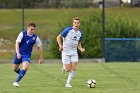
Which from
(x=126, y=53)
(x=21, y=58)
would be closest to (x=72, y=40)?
(x=21, y=58)

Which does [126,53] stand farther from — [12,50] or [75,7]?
[75,7]

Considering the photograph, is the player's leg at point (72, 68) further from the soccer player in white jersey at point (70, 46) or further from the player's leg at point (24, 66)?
the player's leg at point (24, 66)

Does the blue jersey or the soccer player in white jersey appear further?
the soccer player in white jersey

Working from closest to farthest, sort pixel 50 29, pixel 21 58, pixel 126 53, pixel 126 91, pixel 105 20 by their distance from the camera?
pixel 126 91
pixel 21 58
pixel 126 53
pixel 105 20
pixel 50 29

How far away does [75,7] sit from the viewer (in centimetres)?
4362

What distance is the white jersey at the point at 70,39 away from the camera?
53.2 feet

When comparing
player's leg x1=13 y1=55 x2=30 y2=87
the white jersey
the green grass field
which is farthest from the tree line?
player's leg x1=13 y1=55 x2=30 y2=87

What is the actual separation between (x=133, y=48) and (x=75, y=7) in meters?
13.8

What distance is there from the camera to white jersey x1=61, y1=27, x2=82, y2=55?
638 inches

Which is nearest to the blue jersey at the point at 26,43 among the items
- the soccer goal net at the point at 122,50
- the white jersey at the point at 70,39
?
the white jersey at the point at 70,39

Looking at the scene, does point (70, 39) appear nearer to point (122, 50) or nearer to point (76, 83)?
point (76, 83)

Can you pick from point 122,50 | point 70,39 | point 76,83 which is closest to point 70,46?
point 70,39

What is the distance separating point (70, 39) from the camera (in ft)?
53.3

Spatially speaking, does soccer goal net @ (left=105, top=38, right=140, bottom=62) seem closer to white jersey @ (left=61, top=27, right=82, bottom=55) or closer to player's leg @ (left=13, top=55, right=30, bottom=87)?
white jersey @ (left=61, top=27, right=82, bottom=55)
